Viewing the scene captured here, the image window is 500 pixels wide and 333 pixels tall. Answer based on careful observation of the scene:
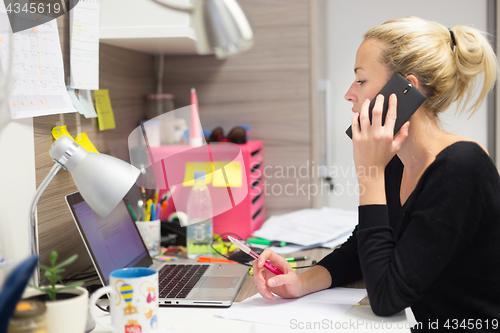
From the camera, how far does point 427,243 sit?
0.78 meters

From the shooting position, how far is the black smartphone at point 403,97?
0.90m

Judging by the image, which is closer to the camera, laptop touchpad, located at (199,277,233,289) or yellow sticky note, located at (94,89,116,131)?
laptop touchpad, located at (199,277,233,289)

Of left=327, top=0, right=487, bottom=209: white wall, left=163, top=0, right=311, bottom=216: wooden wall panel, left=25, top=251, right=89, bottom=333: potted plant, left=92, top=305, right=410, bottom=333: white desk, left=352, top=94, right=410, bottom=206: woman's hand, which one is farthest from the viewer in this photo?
left=327, top=0, right=487, bottom=209: white wall

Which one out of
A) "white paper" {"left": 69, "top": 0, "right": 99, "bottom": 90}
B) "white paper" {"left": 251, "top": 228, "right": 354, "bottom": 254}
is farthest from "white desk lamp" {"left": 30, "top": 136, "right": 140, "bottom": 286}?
"white paper" {"left": 251, "top": 228, "right": 354, "bottom": 254}

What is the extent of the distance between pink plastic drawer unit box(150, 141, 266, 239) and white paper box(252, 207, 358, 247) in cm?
8

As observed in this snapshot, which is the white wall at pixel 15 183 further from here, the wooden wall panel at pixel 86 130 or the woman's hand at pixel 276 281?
the woman's hand at pixel 276 281

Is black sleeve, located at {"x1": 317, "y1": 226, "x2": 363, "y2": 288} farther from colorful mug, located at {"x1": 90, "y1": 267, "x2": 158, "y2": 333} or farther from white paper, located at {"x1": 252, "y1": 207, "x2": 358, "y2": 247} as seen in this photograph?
colorful mug, located at {"x1": 90, "y1": 267, "x2": 158, "y2": 333}

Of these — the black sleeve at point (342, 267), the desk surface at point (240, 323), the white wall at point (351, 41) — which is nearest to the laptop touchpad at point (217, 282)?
the desk surface at point (240, 323)

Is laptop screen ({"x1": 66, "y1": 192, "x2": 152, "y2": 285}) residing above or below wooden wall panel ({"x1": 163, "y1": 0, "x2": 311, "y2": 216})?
below

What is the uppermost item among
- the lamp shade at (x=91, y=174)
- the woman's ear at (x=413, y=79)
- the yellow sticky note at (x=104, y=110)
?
the woman's ear at (x=413, y=79)

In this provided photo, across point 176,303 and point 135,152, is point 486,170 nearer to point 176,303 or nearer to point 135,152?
point 176,303

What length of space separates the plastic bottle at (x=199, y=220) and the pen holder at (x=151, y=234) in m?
0.09

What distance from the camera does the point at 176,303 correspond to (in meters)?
0.89

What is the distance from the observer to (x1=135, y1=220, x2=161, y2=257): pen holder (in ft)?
4.10
